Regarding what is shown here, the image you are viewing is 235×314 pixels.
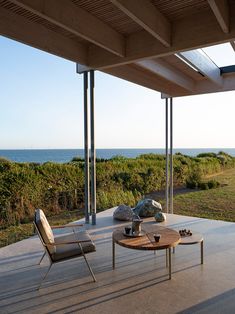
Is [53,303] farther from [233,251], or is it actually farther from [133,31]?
[133,31]

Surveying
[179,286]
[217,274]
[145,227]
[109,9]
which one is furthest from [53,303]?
[109,9]

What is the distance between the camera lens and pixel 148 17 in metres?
3.01

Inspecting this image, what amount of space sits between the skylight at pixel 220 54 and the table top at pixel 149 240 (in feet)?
9.43

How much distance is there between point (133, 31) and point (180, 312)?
11.3ft

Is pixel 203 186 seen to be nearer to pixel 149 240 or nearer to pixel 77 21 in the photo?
pixel 149 240

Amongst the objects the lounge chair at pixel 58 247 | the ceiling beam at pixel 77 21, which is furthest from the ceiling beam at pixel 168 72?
the lounge chair at pixel 58 247

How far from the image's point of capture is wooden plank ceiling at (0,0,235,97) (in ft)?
9.55

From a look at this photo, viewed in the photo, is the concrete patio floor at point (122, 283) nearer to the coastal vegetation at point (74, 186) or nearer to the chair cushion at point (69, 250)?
the chair cushion at point (69, 250)

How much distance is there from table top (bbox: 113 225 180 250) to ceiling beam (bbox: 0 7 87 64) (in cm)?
257

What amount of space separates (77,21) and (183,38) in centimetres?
133

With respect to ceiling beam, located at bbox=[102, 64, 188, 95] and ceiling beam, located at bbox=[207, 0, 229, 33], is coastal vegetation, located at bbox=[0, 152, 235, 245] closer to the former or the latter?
ceiling beam, located at bbox=[102, 64, 188, 95]

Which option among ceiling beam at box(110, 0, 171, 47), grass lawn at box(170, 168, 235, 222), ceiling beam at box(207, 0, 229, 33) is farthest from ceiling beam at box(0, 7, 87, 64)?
grass lawn at box(170, 168, 235, 222)

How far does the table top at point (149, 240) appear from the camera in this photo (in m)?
2.86

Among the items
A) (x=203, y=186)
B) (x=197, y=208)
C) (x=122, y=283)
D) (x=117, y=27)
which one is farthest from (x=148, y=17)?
(x=203, y=186)
